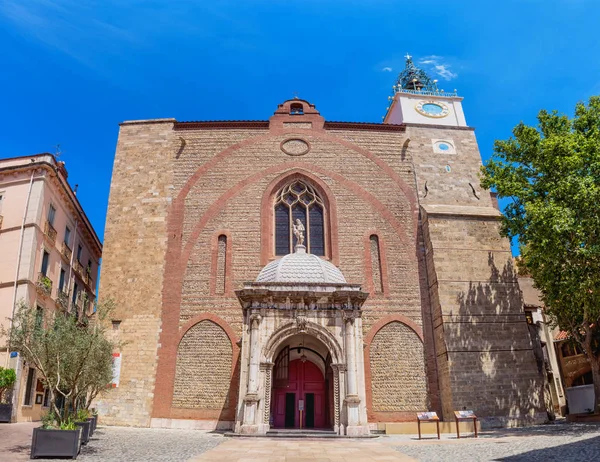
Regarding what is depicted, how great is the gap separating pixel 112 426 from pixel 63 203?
37.3 feet

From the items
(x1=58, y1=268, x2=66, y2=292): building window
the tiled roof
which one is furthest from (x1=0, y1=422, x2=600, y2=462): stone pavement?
(x1=58, y1=268, x2=66, y2=292): building window

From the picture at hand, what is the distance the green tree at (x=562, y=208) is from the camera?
659 inches

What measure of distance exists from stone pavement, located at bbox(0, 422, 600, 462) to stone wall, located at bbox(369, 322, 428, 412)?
5.06 m

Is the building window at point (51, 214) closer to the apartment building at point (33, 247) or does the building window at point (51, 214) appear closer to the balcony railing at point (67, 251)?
the apartment building at point (33, 247)

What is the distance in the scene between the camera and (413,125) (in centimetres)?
2561

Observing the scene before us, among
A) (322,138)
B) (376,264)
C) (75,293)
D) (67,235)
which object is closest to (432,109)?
(322,138)

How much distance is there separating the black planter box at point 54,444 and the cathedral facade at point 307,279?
21.8 ft

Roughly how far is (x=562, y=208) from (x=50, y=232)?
21.4 m

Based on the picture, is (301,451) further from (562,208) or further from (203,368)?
(562,208)

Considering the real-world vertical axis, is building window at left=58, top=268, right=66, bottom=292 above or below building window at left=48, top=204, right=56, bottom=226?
below

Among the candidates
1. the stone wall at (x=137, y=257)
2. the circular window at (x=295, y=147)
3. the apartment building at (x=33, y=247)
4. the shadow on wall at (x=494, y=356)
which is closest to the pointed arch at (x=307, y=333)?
the shadow on wall at (x=494, y=356)

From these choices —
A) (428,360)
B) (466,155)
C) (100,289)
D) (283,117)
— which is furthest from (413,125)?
(100,289)

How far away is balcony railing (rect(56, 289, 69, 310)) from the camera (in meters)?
22.7

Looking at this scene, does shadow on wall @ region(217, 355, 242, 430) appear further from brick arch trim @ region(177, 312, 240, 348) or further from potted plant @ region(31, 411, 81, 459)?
potted plant @ region(31, 411, 81, 459)
